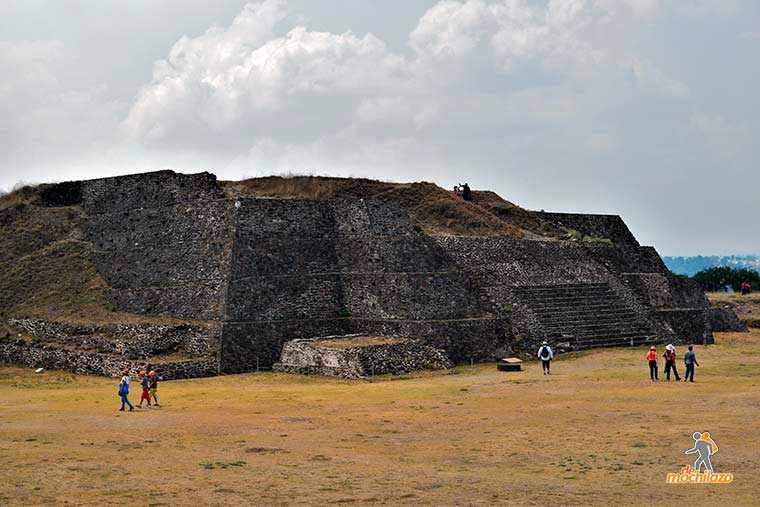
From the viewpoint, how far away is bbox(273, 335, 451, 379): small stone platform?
25359 mm

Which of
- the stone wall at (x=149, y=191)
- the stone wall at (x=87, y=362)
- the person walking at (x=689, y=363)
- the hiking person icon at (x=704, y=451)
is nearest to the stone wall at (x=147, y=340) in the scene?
the stone wall at (x=87, y=362)

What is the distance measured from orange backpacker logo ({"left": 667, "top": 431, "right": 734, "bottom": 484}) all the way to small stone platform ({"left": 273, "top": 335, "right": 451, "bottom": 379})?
12.8m

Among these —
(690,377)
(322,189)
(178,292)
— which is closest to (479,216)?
(322,189)

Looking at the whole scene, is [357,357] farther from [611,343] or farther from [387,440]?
[611,343]

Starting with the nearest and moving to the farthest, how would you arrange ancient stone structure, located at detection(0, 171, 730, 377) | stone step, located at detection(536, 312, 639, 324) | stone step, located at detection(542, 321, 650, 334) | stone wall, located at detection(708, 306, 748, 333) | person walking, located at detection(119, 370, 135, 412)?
person walking, located at detection(119, 370, 135, 412) < ancient stone structure, located at detection(0, 171, 730, 377) < stone step, located at detection(542, 321, 650, 334) < stone step, located at detection(536, 312, 639, 324) < stone wall, located at detection(708, 306, 748, 333)

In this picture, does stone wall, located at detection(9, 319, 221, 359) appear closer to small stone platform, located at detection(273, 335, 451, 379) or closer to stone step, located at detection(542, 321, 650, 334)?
small stone platform, located at detection(273, 335, 451, 379)

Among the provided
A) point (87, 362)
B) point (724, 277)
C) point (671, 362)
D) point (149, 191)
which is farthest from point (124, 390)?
point (724, 277)

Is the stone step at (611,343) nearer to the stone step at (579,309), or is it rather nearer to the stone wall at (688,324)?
the stone step at (579,309)

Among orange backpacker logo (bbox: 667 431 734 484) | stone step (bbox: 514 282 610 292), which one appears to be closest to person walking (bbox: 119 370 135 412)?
orange backpacker logo (bbox: 667 431 734 484)

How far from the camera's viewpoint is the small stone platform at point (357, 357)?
25.4m

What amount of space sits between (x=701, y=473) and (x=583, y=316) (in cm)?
1955

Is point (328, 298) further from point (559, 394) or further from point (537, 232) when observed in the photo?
point (537, 232)

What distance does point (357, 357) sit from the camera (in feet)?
82.9

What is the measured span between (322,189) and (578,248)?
429 inches
